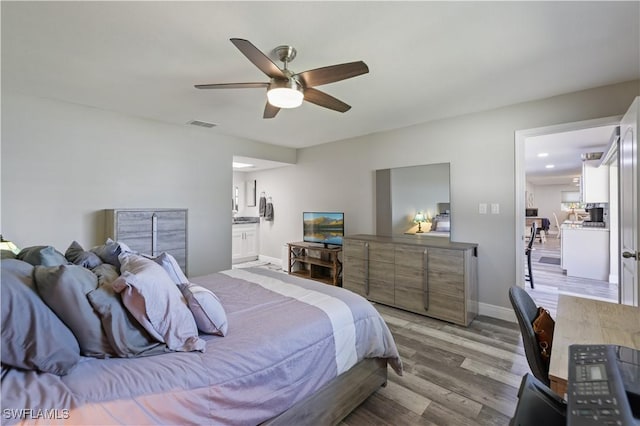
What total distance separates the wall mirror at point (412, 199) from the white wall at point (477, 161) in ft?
0.35

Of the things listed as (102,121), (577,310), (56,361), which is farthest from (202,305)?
(102,121)

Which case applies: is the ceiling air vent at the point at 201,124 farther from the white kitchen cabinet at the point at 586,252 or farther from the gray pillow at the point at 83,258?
the white kitchen cabinet at the point at 586,252

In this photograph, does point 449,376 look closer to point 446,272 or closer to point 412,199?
point 446,272

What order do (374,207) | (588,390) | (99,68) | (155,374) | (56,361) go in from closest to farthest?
(588,390)
(56,361)
(155,374)
(99,68)
(374,207)

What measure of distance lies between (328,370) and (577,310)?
1384 mm

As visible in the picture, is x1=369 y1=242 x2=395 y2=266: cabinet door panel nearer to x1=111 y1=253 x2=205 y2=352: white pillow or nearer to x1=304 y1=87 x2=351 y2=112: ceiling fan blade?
x1=304 y1=87 x2=351 y2=112: ceiling fan blade

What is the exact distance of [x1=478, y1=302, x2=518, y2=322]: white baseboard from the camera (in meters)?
3.33

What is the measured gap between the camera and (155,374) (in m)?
1.16

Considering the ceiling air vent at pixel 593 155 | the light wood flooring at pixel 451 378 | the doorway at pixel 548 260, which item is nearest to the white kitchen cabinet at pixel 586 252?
the doorway at pixel 548 260

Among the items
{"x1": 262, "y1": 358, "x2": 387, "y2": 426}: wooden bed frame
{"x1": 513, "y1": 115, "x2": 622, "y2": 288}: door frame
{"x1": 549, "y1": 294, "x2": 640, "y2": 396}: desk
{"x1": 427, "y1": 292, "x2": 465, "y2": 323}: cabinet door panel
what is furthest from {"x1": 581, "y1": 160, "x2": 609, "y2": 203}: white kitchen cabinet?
{"x1": 262, "y1": 358, "x2": 387, "y2": 426}: wooden bed frame

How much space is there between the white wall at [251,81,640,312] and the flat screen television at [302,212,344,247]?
223mm

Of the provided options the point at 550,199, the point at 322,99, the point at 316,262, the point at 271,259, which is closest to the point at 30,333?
the point at 322,99

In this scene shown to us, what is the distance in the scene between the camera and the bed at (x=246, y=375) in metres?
0.99

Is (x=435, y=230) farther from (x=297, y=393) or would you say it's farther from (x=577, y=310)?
(x=297, y=393)
